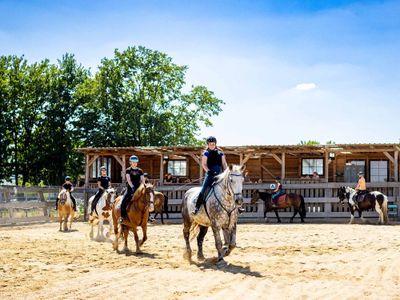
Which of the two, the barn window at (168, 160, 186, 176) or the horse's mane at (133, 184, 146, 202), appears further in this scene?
the barn window at (168, 160, 186, 176)

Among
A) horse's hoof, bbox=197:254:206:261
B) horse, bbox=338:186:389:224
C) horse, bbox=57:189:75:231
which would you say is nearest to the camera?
horse's hoof, bbox=197:254:206:261

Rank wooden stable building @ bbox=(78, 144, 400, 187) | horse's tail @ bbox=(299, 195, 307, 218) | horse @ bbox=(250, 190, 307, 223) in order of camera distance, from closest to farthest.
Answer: horse's tail @ bbox=(299, 195, 307, 218)
horse @ bbox=(250, 190, 307, 223)
wooden stable building @ bbox=(78, 144, 400, 187)

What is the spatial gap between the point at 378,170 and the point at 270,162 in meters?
6.06

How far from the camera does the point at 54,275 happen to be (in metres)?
9.22

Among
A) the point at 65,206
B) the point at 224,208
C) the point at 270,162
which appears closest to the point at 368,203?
the point at 270,162

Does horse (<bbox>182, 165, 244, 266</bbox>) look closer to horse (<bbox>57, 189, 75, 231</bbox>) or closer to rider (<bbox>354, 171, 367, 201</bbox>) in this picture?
horse (<bbox>57, 189, 75, 231</bbox>)

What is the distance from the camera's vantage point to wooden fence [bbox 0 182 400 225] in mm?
24344

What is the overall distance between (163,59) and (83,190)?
817 inches

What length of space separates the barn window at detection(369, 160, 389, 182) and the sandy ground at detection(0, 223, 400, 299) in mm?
16812

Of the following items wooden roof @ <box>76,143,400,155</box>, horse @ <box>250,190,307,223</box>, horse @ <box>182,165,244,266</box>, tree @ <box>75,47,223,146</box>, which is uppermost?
tree @ <box>75,47,223,146</box>

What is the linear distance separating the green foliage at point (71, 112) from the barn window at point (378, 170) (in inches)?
748

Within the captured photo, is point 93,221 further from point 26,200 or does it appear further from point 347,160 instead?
point 347,160

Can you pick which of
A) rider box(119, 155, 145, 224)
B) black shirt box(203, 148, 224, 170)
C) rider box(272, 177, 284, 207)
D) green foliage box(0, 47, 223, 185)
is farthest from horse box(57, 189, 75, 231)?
green foliage box(0, 47, 223, 185)

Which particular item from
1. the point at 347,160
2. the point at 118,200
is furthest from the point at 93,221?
the point at 347,160
